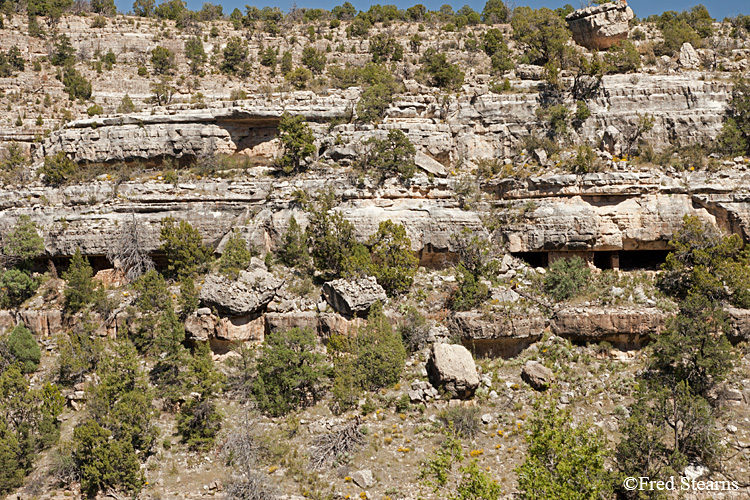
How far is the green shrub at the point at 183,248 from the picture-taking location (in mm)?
25422

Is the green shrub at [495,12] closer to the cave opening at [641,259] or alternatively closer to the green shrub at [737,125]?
the green shrub at [737,125]

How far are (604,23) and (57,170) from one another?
130 ft

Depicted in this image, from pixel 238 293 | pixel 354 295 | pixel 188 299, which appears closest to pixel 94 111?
pixel 188 299

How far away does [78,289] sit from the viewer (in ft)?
81.1

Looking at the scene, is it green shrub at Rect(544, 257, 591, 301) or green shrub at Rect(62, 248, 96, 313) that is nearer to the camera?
green shrub at Rect(544, 257, 591, 301)

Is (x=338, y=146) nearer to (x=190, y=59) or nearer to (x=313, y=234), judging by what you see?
(x=313, y=234)

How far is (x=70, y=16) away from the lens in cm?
5156

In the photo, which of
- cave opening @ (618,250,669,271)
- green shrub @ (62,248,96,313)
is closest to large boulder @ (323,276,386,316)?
green shrub @ (62,248,96,313)

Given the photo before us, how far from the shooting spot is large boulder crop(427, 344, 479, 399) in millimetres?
19547

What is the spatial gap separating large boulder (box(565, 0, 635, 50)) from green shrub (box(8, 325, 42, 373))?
42255 millimetres

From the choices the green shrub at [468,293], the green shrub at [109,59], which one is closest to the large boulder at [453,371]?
the green shrub at [468,293]

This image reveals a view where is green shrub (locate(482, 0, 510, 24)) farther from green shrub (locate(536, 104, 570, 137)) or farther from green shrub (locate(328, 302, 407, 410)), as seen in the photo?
green shrub (locate(328, 302, 407, 410))

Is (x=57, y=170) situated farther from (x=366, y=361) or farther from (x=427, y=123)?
(x=366, y=361)

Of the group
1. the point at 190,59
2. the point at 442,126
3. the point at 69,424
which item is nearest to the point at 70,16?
the point at 190,59
